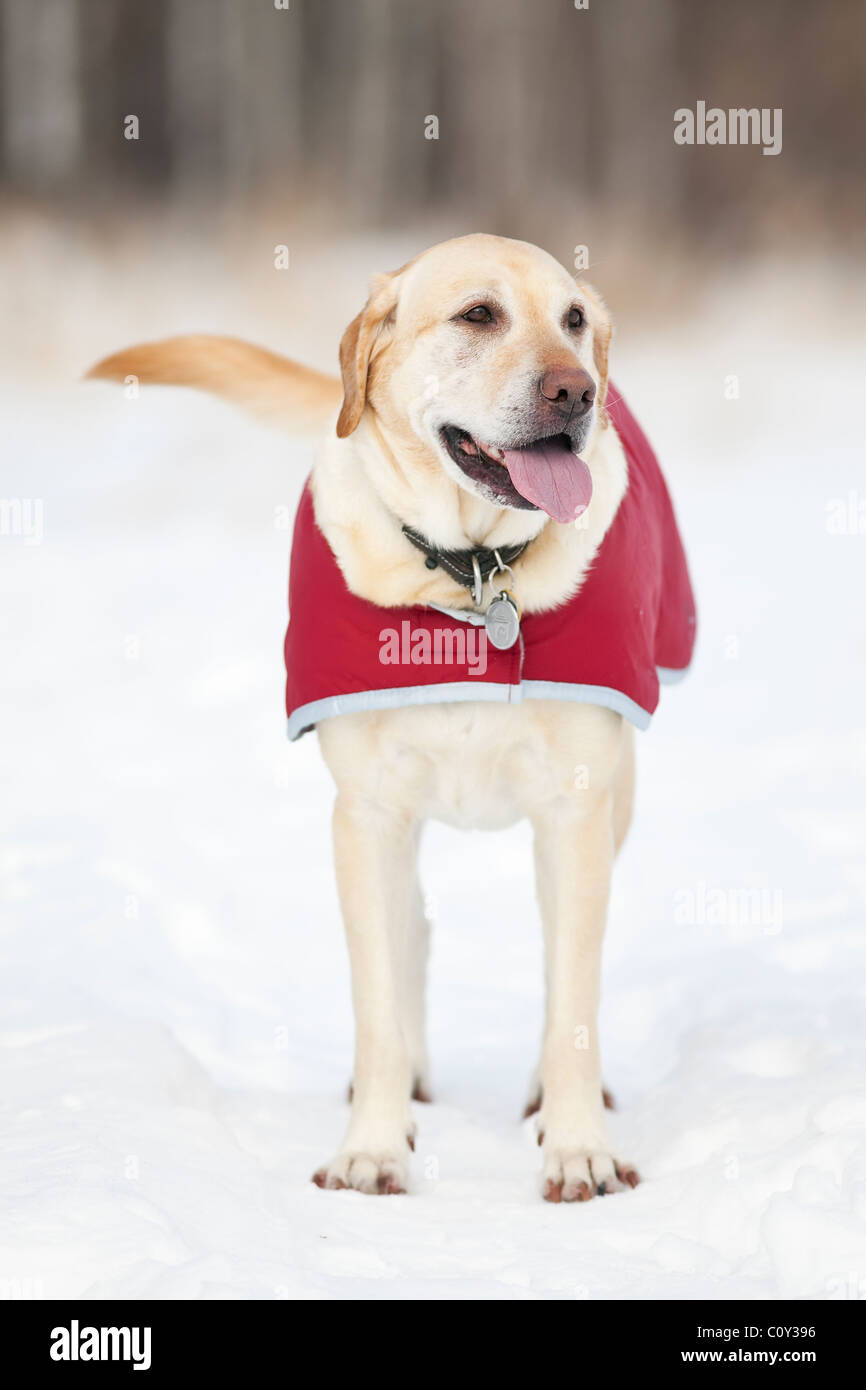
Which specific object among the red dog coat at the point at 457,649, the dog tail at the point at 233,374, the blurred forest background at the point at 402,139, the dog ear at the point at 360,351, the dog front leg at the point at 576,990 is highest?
the blurred forest background at the point at 402,139

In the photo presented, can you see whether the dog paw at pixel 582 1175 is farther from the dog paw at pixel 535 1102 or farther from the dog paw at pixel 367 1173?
the dog paw at pixel 535 1102

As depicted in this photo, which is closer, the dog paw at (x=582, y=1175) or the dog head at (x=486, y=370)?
the dog head at (x=486, y=370)

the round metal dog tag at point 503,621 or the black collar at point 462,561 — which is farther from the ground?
the black collar at point 462,561

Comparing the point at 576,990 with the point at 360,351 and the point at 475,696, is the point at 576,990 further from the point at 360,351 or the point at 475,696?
the point at 360,351

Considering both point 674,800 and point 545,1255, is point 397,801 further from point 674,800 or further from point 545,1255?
point 674,800

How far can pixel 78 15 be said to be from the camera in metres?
9.02

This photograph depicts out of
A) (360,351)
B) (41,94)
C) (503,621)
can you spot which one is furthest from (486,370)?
(41,94)

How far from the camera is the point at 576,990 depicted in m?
2.79

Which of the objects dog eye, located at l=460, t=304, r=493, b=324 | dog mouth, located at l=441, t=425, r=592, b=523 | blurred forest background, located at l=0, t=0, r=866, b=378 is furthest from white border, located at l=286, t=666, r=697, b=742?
blurred forest background, located at l=0, t=0, r=866, b=378

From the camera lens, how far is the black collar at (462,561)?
2.72 meters

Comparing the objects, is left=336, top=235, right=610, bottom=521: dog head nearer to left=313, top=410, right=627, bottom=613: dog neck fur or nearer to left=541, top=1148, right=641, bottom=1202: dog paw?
left=313, top=410, right=627, bottom=613: dog neck fur

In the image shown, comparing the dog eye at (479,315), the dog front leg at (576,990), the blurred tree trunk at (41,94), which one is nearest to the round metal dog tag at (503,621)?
the dog front leg at (576,990)

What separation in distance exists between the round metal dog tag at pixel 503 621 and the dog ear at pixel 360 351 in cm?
39

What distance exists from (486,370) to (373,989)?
110 cm
